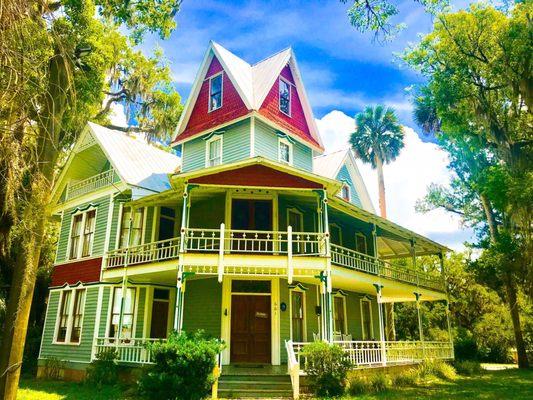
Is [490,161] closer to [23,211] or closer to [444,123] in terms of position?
[444,123]

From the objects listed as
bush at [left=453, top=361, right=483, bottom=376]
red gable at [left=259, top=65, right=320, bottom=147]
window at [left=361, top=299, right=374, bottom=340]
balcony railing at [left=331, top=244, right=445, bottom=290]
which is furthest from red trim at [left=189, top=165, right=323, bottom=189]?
bush at [left=453, top=361, right=483, bottom=376]

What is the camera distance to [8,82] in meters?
4.87

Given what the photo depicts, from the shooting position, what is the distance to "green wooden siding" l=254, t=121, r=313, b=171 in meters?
18.5

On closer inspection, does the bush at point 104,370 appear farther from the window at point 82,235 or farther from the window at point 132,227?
the window at point 82,235

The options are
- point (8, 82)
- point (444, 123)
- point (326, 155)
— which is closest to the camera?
point (8, 82)

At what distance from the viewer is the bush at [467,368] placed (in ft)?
64.8

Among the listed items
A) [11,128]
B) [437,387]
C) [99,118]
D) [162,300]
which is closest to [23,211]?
[11,128]

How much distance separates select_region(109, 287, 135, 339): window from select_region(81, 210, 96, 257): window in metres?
2.88

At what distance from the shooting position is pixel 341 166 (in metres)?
24.0

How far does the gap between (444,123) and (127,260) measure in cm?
1425

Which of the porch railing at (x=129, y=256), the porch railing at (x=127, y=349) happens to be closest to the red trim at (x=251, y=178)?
the porch railing at (x=129, y=256)

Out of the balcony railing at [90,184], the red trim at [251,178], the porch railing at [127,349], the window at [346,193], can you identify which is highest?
the window at [346,193]

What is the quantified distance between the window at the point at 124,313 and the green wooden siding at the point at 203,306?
228cm

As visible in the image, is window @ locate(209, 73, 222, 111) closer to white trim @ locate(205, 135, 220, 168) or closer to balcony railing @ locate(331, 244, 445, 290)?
white trim @ locate(205, 135, 220, 168)
